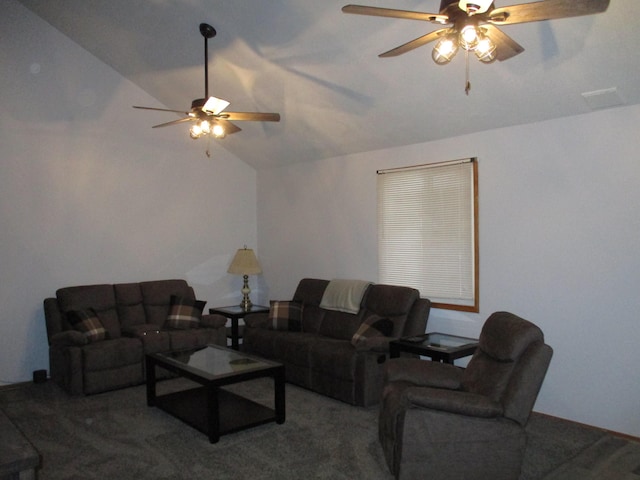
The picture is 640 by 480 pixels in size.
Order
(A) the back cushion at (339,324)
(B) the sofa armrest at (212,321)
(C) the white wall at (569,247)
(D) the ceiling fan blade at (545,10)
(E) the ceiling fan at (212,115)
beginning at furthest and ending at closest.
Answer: (B) the sofa armrest at (212,321)
(A) the back cushion at (339,324)
(E) the ceiling fan at (212,115)
(C) the white wall at (569,247)
(D) the ceiling fan blade at (545,10)

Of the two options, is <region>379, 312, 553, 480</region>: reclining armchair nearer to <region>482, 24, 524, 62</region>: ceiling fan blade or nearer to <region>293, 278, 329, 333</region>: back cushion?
<region>482, 24, 524, 62</region>: ceiling fan blade

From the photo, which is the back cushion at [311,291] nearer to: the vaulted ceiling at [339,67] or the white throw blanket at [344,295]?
the white throw blanket at [344,295]

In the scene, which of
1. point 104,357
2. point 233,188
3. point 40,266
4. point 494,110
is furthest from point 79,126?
point 494,110

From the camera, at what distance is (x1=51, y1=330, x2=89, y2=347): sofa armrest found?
446cm

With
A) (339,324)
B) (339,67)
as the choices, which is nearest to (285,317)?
(339,324)

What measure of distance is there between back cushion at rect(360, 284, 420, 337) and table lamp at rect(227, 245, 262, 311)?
1742mm

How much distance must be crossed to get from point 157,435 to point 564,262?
3238mm

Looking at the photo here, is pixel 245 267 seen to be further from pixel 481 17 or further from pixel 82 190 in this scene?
pixel 481 17

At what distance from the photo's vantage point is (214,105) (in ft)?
12.7

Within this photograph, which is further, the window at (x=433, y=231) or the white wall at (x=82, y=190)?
the white wall at (x=82, y=190)

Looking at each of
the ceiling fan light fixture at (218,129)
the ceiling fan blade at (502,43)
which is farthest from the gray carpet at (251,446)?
the ceiling fan blade at (502,43)

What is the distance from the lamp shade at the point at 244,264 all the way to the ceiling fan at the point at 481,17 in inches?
153

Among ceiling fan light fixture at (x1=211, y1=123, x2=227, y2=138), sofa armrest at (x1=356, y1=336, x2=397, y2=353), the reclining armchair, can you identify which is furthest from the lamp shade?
the reclining armchair

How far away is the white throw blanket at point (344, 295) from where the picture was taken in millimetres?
4879
